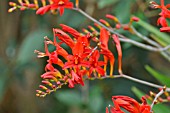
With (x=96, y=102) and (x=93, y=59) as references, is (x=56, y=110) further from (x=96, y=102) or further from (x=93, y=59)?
(x=93, y=59)

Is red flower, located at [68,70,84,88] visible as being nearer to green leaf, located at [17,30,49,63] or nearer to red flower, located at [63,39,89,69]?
red flower, located at [63,39,89,69]

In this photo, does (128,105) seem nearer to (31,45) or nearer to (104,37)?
(104,37)

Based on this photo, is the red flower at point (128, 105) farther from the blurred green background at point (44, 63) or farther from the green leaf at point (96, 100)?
the green leaf at point (96, 100)

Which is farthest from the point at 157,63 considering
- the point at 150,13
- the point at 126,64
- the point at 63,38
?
the point at 63,38

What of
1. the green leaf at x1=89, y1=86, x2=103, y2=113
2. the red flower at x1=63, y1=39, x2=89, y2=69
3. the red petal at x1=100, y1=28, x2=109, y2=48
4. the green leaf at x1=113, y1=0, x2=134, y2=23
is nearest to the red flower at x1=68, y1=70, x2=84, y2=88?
the red flower at x1=63, y1=39, x2=89, y2=69

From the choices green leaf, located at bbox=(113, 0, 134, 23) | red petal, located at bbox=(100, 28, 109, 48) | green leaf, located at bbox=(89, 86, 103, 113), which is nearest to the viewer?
red petal, located at bbox=(100, 28, 109, 48)

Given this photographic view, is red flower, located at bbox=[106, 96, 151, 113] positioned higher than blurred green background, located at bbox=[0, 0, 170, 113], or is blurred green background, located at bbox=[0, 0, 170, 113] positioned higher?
red flower, located at bbox=[106, 96, 151, 113]

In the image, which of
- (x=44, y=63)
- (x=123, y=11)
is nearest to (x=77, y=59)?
(x=123, y=11)
